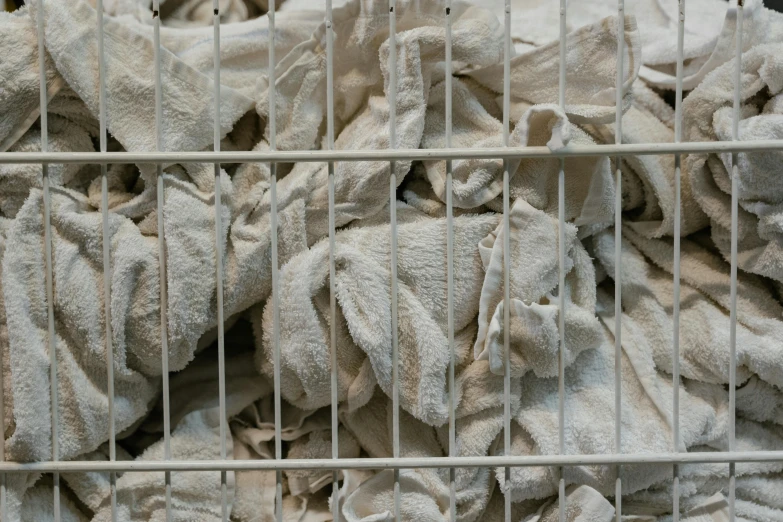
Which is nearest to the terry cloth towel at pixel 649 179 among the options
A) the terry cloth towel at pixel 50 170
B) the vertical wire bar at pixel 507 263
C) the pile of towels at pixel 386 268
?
the pile of towels at pixel 386 268

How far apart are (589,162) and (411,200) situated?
17cm

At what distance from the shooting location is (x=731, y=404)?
2.71 ft

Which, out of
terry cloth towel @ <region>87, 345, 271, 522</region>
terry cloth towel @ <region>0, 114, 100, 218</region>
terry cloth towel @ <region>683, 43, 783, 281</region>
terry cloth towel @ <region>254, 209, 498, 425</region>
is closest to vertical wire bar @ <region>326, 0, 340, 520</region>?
terry cloth towel @ <region>254, 209, 498, 425</region>

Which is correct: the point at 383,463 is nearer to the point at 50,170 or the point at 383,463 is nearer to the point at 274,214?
the point at 274,214

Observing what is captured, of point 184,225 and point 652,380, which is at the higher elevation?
point 184,225

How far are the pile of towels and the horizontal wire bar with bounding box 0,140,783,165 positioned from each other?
0.03 meters

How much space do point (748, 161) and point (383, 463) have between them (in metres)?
0.43

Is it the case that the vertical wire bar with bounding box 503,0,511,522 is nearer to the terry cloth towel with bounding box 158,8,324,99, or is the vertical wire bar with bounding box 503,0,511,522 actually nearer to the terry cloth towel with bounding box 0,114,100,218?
the terry cloth towel with bounding box 158,8,324,99

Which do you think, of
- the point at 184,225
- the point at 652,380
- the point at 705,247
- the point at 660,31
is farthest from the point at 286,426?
the point at 660,31

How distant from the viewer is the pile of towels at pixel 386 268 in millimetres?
815

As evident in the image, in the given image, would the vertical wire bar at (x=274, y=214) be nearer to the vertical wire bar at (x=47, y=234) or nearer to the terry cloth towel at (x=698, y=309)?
the vertical wire bar at (x=47, y=234)

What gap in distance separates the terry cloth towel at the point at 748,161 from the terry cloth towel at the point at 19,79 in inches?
24.0

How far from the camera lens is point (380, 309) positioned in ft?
2.67

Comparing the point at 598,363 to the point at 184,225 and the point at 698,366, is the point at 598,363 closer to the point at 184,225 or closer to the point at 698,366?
the point at 698,366
